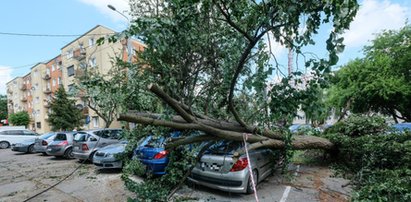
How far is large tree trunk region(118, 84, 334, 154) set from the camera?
13.0ft

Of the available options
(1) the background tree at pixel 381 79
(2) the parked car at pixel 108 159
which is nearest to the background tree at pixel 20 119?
(2) the parked car at pixel 108 159

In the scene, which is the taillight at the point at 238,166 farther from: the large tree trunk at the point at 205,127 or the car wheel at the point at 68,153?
the car wheel at the point at 68,153

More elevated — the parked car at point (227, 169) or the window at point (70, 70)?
the window at point (70, 70)

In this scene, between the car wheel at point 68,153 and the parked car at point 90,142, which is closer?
the parked car at point 90,142

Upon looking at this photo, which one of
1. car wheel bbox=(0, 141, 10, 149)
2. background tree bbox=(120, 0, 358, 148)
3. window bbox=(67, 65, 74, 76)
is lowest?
car wheel bbox=(0, 141, 10, 149)

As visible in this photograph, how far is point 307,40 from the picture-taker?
3.30 m

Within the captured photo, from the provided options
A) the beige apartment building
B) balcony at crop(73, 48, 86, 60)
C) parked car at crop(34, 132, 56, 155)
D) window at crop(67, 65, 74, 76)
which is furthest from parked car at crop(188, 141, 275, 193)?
window at crop(67, 65, 74, 76)

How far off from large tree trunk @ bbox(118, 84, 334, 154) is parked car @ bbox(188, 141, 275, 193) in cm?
51

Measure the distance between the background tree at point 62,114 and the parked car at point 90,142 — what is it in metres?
16.1

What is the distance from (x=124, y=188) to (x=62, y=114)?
73.5ft

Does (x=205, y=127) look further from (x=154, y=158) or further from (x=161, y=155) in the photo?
(x=154, y=158)

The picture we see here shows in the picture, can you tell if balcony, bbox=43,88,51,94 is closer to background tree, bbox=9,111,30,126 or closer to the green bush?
background tree, bbox=9,111,30,126

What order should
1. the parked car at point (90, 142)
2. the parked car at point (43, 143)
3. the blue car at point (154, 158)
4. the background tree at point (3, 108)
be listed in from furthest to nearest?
the background tree at point (3, 108)
the parked car at point (43, 143)
the parked car at point (90, 142)
the blue car at point (154, 158)

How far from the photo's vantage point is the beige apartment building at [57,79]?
1061 inches
